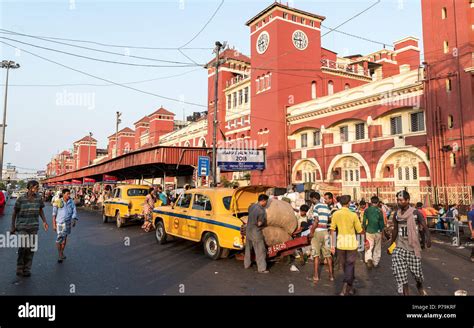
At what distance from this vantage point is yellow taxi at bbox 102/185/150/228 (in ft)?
52.0

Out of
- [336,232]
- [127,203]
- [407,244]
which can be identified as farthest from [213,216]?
[127,203]

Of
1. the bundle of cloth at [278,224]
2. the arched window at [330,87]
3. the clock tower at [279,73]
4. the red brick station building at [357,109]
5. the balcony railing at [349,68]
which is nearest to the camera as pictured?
the bundle of cloth at [278,224]

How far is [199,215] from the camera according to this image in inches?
381

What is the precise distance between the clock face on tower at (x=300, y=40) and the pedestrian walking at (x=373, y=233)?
28.4 metres

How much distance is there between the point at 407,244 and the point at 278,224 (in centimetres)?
330

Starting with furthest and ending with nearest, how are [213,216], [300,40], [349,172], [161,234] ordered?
1. [300,40]
2. [349,172]
3. [161,234]
4. [213,216]

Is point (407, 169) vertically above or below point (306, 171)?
below

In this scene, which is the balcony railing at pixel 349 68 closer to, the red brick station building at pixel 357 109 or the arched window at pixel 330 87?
the red brick station building at pixel 357 109

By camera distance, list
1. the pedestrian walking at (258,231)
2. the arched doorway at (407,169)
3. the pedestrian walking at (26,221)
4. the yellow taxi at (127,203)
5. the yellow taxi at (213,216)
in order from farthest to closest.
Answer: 1. the arched doorway at (407,169)
2. the yellow taxi at (127,203)
3. the yellow taxi at (213,216)
4. the pedestrian walking at (258,231)
5. the pedestrian walking at (26,221)

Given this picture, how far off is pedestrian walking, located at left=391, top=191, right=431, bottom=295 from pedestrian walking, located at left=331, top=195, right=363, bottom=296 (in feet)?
2.31

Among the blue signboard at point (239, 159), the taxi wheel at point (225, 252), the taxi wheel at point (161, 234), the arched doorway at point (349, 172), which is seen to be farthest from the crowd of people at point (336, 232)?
the arched doorway at point (349, 172)

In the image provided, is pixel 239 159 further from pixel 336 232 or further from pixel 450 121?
pixel 336 232

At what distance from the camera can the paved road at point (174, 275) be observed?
6.45 meters
